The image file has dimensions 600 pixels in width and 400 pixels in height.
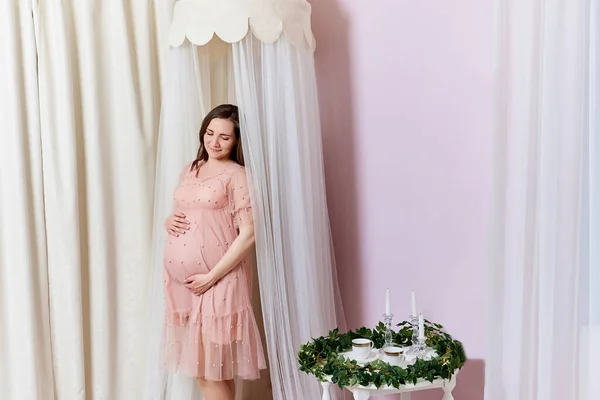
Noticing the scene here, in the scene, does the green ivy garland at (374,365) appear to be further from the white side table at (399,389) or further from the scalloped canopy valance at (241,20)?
the scalloped canopy valance at (241,20)

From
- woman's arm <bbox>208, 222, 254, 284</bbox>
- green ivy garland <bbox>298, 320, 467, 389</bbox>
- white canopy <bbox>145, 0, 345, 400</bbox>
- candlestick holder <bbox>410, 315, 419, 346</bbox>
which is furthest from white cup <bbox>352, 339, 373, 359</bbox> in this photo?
woman's arm <bbox>208, 222, 254, 284</bbox>

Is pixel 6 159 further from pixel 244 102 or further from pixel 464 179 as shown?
pixel 464 179

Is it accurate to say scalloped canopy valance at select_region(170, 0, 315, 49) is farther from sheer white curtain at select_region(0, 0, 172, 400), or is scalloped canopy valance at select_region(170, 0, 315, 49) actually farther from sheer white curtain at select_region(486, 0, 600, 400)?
sheer white curtain at select_region(486, 0, 600, 400)

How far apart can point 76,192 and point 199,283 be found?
0.81 meters

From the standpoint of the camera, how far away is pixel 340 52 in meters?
2.77

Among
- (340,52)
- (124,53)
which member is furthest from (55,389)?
(340,52)

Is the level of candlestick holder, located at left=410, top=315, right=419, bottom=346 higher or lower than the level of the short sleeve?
lower

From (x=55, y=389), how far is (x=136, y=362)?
36cm

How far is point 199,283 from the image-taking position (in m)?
2.37

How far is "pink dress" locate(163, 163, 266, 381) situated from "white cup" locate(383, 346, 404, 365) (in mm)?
518

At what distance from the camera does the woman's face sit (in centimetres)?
247

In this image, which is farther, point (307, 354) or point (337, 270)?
point (337, 270)

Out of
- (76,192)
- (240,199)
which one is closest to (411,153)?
(240,199)

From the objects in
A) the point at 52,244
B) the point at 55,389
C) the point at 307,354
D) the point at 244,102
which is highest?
the point at 244,102
